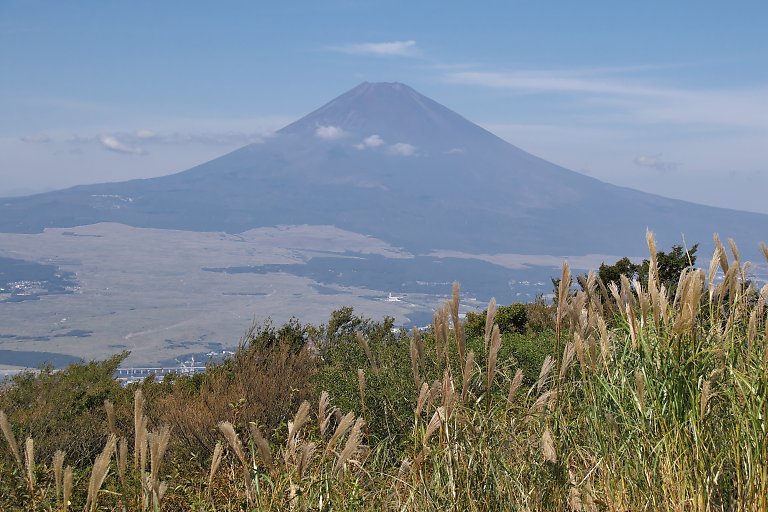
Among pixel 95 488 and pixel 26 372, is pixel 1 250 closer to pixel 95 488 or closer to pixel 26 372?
pixel 26 372

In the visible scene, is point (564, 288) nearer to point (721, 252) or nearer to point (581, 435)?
point (721, 252)

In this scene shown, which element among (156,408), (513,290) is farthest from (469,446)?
(513,290)

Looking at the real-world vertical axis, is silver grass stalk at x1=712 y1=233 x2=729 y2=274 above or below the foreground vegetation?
above

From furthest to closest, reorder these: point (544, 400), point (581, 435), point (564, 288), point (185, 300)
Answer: point (185, 300), point (581, 435), point (544, 400), point (564, 288)

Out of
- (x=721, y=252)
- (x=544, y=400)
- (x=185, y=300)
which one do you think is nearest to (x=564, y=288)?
(x=544, y=400)

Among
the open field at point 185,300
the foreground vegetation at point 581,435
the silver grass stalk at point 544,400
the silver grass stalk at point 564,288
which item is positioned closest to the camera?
the foreground vegetation at point 581,435

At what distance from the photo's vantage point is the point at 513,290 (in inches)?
6393

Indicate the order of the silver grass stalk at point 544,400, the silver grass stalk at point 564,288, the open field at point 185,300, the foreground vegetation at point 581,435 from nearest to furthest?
the foreground vegetation at point 581,435
the silver grass stalk at point 564,288
the silver grass stalk at point 544,400
the open field at point 185,300

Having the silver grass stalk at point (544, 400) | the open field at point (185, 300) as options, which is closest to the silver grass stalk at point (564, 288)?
the silver grass stalk at point (544, 400)

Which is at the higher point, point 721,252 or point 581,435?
point 721,252

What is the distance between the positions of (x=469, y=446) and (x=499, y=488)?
0.27m

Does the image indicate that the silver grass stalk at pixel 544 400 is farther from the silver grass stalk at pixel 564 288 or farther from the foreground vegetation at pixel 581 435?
the silver grass stalk at pixel 564 288

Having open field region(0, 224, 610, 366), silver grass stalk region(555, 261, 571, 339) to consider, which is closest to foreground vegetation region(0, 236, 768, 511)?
silver grass stalk region(555, 261, 571, 339)

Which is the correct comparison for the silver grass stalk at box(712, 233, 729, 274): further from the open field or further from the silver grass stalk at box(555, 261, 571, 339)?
the open field
